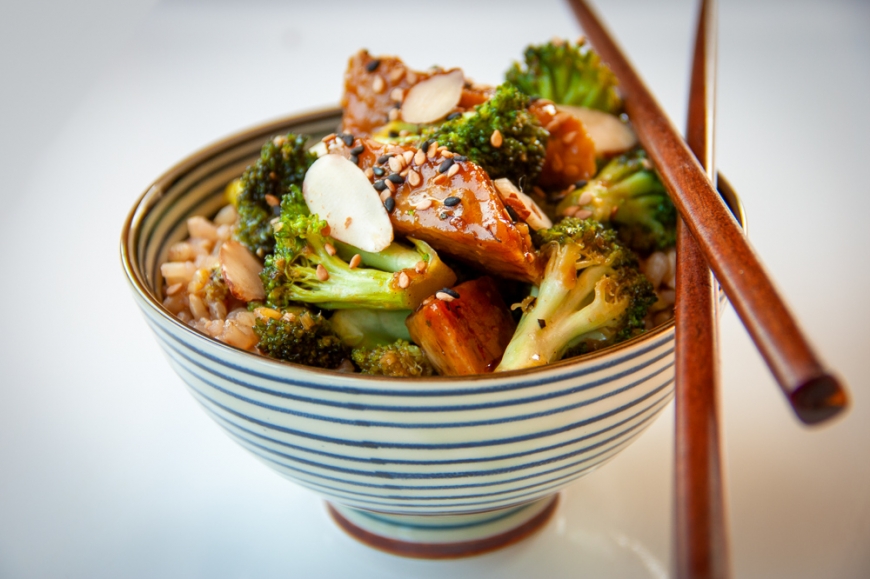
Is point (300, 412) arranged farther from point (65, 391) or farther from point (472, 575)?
point (65, 391)

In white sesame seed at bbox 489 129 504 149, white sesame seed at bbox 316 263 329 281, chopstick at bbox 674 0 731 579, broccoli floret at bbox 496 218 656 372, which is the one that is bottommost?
chopstick at bbox 674 0 731 579

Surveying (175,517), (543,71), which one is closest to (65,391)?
(175,517)

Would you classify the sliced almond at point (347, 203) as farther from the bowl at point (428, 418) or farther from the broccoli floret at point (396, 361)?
the bowl at point (428, 418)

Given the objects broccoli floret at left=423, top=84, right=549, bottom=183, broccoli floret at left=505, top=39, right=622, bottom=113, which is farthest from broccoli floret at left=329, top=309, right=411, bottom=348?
broccoli floret at left=505, top=39, right=622, bottom=113

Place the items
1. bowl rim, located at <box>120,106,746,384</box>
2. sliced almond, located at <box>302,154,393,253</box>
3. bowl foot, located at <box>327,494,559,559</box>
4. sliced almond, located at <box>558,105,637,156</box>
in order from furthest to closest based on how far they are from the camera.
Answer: sliced almond, located at <box>558,105,637,156</box>
bowl foot, located at <box>327,494,559,559</box>
sliced almond, located at <box>302,154,393,253</box>
bowl rim, located at <box>120,106,746,384</box>

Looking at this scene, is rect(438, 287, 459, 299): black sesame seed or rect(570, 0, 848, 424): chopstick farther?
rect(438, 287, 459, 299): black sesame seed

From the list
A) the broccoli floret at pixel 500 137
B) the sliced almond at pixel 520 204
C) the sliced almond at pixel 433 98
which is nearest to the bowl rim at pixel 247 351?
the sliced almond at pixel 520 204

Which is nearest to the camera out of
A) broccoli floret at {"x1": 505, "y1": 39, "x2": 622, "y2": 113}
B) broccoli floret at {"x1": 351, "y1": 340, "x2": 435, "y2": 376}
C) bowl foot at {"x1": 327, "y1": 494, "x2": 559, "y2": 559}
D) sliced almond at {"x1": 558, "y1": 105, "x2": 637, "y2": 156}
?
broccoli floret at {"x1": 351, "y1": 340, "x2": 435, "y2": 376}

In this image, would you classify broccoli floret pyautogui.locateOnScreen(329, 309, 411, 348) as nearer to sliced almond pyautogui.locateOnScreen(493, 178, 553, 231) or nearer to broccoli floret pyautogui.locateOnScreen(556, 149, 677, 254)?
sliced almond pyautogui.locateOnScreen(493, 178, 553, 231)
